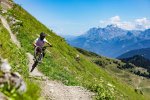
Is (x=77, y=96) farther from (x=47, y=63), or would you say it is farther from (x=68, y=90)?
(x=47, y=63)

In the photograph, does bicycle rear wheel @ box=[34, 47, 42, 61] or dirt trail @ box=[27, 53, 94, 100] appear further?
bicycle rear wheel @ box=[34, 47, 42, 61]

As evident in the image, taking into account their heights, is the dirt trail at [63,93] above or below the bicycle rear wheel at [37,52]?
below

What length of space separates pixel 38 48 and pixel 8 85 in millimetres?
18462

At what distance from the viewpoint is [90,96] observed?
23.3 metres

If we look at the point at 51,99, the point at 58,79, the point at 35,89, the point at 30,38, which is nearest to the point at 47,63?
the point at 58,79

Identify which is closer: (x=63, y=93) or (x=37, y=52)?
(x=63, y=93)

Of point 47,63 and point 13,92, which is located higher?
point 13,92

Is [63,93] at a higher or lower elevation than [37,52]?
lower

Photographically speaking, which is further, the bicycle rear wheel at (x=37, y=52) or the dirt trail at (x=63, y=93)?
the bicycle rear wheel at (x=37, y=52)

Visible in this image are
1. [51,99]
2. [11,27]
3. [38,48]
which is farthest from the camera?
[11,27]

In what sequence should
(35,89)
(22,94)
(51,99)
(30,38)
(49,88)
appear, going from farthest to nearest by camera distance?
(30,38) < (49,88) < (51,99) < (35,89) < (22,94)

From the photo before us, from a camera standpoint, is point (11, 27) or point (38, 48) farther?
point (11, 27)

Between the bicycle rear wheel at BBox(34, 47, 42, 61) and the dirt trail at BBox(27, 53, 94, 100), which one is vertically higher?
the bicycle rear wheel at BBox(34, 47, 42, 61)

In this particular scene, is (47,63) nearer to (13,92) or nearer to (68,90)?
(68,90)
